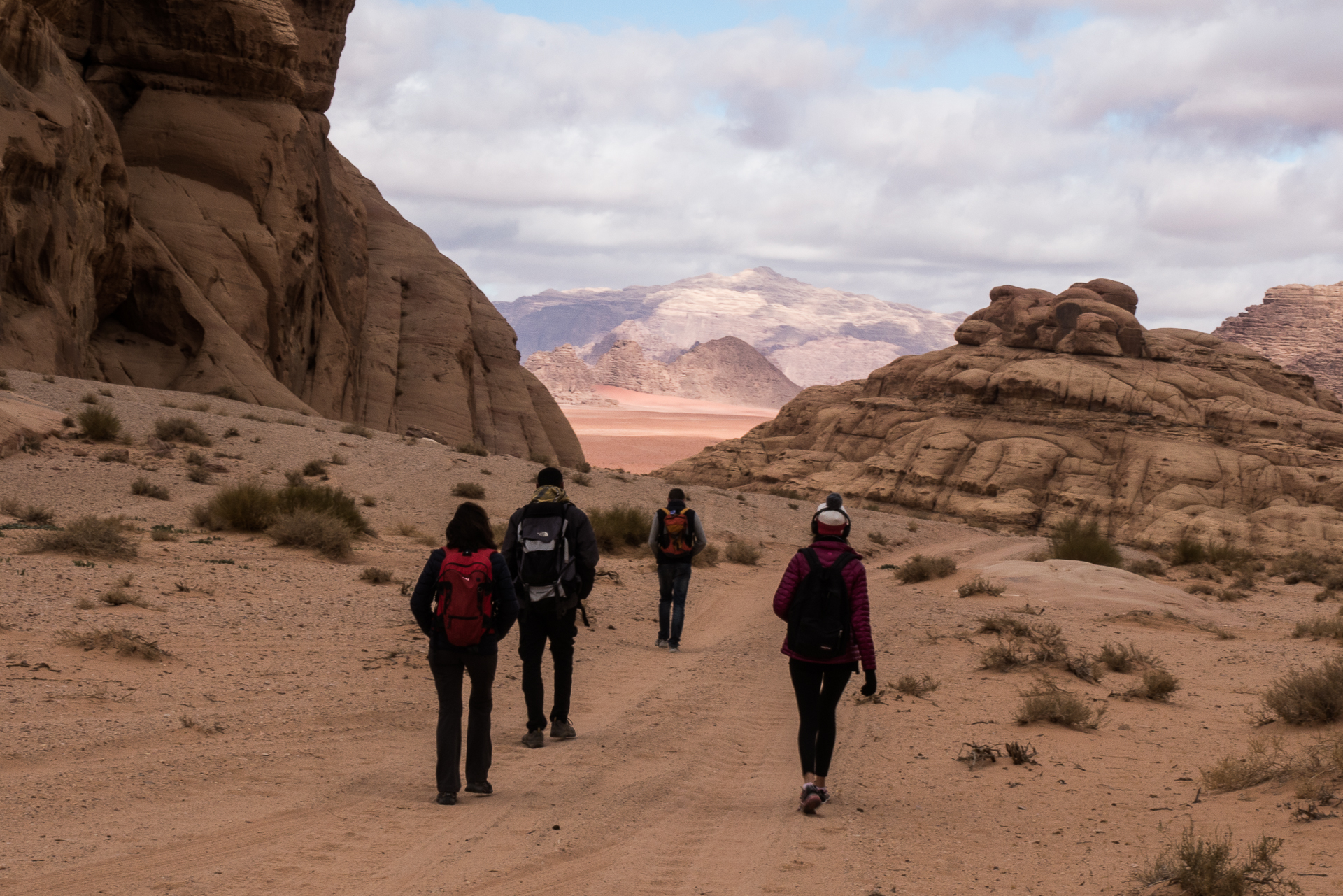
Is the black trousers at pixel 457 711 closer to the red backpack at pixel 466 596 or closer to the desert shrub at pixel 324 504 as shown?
the red backpack at pixel 466 596

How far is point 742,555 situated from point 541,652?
13.7 m

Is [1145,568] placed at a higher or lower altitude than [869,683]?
lower

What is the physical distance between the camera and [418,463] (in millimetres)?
23438

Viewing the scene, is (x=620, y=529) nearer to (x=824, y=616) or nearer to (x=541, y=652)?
(x=541, y=652)

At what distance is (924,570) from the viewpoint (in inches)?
798

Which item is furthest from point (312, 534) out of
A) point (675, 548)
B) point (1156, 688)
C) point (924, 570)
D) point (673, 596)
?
point (924, 570)

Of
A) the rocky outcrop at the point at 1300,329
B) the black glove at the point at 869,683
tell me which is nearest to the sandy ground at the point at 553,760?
the black glove at the point at 869,683

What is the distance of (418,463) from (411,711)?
15550mm

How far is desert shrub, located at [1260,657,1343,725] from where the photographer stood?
7762mm

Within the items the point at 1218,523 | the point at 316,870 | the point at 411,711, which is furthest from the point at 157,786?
the point at 1218,523

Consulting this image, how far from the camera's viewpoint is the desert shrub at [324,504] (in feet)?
51.1

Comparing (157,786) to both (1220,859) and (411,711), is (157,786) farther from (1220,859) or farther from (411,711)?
(1220,859)

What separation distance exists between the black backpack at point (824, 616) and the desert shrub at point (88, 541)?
881 centimetres

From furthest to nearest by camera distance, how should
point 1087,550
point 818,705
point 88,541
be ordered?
point 1087,550 < point 88,541 < point 818,705
